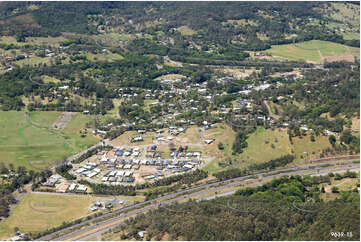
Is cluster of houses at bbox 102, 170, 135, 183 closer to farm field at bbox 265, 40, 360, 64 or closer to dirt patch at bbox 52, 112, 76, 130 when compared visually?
dirt patch at bbox 52, 112, 76, 130

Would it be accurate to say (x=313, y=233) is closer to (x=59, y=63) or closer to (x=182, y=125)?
(x=182, y=125)

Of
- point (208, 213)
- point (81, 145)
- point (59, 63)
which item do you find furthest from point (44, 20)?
point (208, 213)

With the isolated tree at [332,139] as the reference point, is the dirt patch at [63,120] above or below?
below

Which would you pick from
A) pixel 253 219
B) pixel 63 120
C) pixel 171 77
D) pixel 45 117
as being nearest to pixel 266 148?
pixel 253 219

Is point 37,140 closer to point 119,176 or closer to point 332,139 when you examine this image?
point 119,176

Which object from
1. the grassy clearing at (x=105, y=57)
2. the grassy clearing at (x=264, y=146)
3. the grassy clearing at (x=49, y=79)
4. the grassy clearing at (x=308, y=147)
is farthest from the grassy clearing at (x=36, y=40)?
the grassy clearing at (x=308, y=147)

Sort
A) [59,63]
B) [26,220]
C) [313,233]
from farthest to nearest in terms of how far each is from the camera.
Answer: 1. [59,63]
2. [26,220]
3. [313,233]

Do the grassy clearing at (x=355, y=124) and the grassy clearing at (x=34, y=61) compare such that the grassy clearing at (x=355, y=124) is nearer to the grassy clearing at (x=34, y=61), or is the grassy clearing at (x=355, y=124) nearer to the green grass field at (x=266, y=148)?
the green grass field at (x=266, y=148)
